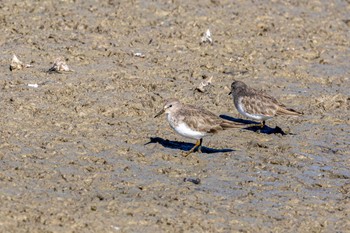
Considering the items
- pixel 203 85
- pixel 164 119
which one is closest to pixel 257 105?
pixel 203 85

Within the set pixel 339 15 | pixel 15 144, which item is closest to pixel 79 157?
pixel 15 144

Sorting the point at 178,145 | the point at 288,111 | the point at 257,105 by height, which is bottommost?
the point at 178,145

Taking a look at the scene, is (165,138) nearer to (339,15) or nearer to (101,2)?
(101,2)

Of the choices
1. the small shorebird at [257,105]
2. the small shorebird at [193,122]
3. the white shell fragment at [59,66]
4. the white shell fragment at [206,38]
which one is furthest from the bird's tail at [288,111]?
the white shell fragment at [59,66]

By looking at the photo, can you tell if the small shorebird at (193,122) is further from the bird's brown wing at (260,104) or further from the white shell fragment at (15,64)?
the white shell fragment at (15,64)

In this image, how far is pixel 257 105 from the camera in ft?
45.6

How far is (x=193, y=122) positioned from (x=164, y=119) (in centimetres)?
148

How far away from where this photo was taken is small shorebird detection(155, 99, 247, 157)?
40.8 ft

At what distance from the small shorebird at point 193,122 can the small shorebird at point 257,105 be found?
1361 millimetres

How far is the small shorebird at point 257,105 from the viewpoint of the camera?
13805 millimetres

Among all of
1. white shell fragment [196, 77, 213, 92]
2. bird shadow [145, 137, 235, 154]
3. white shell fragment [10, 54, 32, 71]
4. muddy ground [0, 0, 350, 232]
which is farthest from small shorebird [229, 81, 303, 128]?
white shell fragment [10, 54, 32, 71]

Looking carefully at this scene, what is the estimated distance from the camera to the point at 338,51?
17359 millimetres

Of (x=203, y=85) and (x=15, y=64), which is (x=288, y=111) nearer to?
(x=203, y=85)

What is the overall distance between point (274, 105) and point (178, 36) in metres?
4.00
